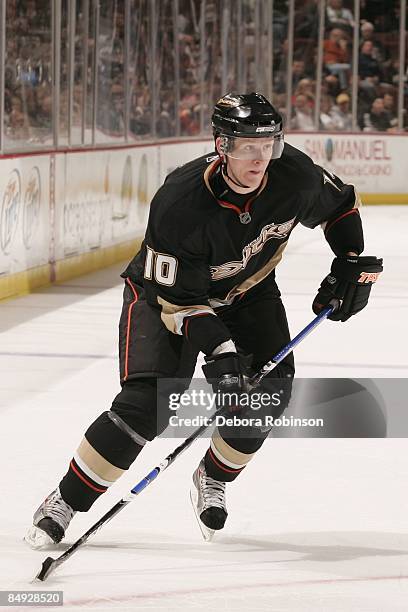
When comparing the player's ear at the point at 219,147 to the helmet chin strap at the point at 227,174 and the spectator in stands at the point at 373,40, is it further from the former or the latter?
the spectator in stands at the point at 373,40

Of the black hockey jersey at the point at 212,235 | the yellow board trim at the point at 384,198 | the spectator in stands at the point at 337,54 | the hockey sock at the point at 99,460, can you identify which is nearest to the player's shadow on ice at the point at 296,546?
the hockey sock at the point at 99,460

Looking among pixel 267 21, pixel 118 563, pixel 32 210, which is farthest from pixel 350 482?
pixel 267 21

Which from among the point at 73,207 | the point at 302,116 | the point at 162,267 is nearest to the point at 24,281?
the point at 73,207

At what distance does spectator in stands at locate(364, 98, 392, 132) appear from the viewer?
1580 cm

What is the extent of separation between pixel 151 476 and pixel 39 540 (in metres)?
0.28

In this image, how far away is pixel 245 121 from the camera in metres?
2.67

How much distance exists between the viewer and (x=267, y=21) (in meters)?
15.7

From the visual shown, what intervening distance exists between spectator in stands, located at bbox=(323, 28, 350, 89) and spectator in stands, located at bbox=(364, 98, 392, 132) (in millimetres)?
491

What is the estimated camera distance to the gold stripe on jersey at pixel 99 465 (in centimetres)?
278

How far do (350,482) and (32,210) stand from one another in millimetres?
4323

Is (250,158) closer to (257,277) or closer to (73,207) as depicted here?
(257,277)

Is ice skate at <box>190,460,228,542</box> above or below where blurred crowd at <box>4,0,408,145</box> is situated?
below

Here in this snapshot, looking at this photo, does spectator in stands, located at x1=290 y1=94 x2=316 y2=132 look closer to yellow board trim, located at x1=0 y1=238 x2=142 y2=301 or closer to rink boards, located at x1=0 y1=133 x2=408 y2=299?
rink boards, located at x1=0 y1=133 x2=408 y2=299

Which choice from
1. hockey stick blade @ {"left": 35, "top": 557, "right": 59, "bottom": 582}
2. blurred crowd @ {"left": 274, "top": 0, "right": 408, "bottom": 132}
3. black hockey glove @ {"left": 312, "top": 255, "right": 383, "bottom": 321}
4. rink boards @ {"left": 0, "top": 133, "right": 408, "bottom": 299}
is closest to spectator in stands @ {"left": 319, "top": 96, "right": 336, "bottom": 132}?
blurred crowd @ {"left": 274, "top": 0, "right": 408, "bottom": 132}
